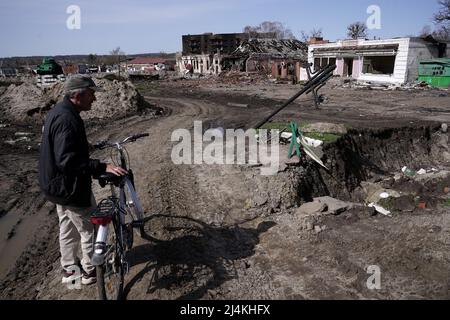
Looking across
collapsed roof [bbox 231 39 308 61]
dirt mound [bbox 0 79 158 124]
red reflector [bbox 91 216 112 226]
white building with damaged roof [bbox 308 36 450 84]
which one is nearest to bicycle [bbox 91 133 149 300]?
red reflector [bbox 91 216 112 226]

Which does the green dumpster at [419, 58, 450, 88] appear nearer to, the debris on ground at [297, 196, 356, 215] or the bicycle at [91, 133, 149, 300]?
the debris on ground at [297, 196, 356, 215]

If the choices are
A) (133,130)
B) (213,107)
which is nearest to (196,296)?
(133,130)

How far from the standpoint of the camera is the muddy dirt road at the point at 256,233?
12.9 ft

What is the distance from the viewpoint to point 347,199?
25.7ft

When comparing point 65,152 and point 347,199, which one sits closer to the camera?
point 65,152

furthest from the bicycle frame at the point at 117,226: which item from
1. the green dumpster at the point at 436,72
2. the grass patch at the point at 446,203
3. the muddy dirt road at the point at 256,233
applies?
the green dumpster at the point at 436,72

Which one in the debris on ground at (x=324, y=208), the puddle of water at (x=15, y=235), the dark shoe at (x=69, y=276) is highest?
the dark shoe at (x=69, y=276)

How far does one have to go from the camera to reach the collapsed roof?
41.8m

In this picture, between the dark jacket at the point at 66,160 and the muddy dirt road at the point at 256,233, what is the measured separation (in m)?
1.17

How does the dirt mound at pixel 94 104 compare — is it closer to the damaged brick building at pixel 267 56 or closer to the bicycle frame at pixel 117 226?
the bicycle frame at pixel 117 226

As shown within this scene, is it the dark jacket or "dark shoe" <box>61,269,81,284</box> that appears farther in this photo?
"dark shoe" <box>61,269,81,284</box>

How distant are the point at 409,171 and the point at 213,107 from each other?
10077mm
